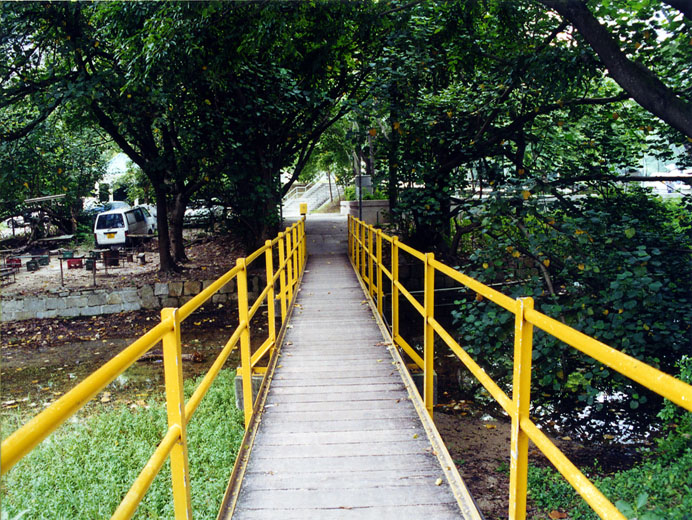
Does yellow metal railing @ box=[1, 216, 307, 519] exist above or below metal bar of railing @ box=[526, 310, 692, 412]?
below

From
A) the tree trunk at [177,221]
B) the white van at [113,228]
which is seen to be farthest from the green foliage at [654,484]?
the white van at [113,228]

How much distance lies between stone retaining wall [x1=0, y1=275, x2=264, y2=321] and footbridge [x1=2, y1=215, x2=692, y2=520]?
28.4 feet

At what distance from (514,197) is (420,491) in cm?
519

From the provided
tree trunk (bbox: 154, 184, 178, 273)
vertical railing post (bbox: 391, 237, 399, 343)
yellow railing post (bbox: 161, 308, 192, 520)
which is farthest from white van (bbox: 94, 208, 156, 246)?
yellow railing post (bbox: 161, 308, 192, 520)

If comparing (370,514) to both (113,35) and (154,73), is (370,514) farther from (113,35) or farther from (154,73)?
(113,35)

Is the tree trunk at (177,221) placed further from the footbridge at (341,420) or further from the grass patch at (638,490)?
the grass patch at (638,490)

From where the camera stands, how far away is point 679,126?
18.7 ft

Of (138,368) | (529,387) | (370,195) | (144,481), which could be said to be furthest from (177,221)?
(529,387)

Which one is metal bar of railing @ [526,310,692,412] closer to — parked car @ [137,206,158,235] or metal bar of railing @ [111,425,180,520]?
metal bar of railing @ [111,425,180,520]

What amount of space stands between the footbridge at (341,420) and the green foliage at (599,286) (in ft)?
5.75

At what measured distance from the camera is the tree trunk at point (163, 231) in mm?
14916

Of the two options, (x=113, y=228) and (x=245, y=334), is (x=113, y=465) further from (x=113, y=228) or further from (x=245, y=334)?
(x=113, y=228)

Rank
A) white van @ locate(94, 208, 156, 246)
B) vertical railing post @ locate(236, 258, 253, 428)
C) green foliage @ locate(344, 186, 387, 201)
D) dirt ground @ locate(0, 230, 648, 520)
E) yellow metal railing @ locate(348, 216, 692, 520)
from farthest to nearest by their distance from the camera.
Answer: white van @ locate(94, 208, 156, 246)
green foliage @ locate(344, 186, 387, 201)
dirt ground @ locate(0, 230, 648, 520)
vertical railing post @ locate(236, 258, 253, 428)
yellow metal railing @ locate(348, 216, 692, 520)

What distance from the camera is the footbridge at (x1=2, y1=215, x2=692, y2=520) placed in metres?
1.76
